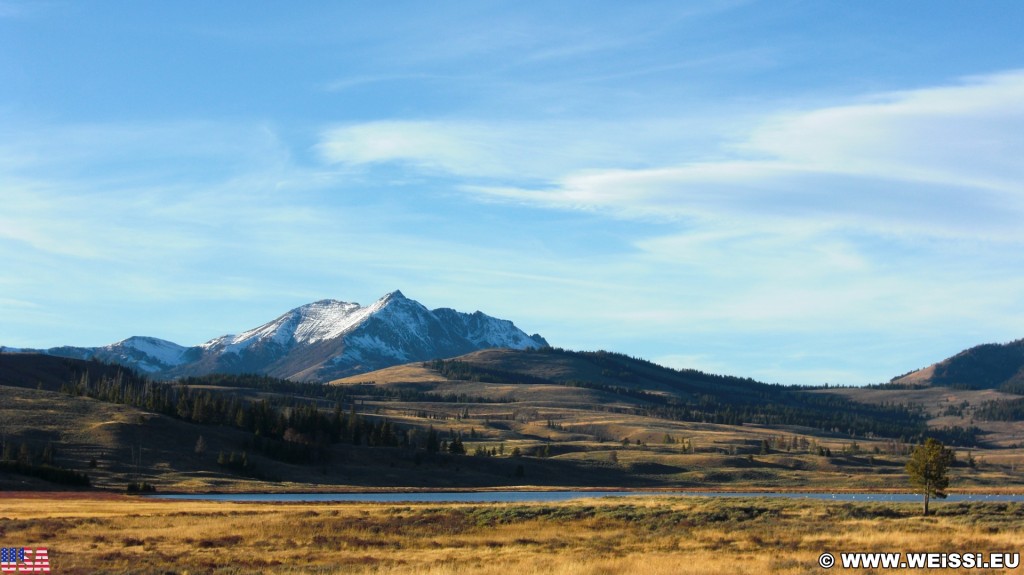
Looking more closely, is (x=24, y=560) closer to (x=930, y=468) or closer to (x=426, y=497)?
(x=930, y=468)

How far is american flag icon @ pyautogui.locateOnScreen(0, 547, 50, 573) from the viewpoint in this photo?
41688 mm

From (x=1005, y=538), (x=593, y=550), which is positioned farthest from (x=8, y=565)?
(x=1005, y=538)

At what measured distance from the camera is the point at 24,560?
43.7 metres

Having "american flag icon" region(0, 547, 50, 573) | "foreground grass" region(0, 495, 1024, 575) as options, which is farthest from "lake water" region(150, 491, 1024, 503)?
"american flag icon" region(0, 547, 50, 573)

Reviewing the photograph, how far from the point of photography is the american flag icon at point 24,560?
1641 inches

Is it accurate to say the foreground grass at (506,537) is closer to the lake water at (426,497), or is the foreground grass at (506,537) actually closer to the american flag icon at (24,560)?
the american flag icon at (24,560)

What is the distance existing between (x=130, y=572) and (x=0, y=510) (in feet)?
130

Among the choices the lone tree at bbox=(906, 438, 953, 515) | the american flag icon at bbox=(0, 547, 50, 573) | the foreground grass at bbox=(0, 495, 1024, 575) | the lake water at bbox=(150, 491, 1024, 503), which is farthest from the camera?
the lake water at bbox=(150, 491, 1024, 503)

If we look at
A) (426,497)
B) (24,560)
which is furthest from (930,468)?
(24,560)

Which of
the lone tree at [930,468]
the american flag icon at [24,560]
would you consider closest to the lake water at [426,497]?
the lone tree at [930,468]

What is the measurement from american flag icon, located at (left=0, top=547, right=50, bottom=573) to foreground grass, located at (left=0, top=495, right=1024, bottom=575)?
2.46ft

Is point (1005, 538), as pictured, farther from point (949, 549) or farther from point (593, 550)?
point (593, 550)

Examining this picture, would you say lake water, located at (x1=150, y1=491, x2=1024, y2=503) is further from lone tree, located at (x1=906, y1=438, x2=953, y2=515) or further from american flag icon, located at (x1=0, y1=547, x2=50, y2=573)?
american flag icon, located at (x1=0, y1=547, x2=50, y2=573)

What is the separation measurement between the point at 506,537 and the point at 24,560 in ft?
80.9
